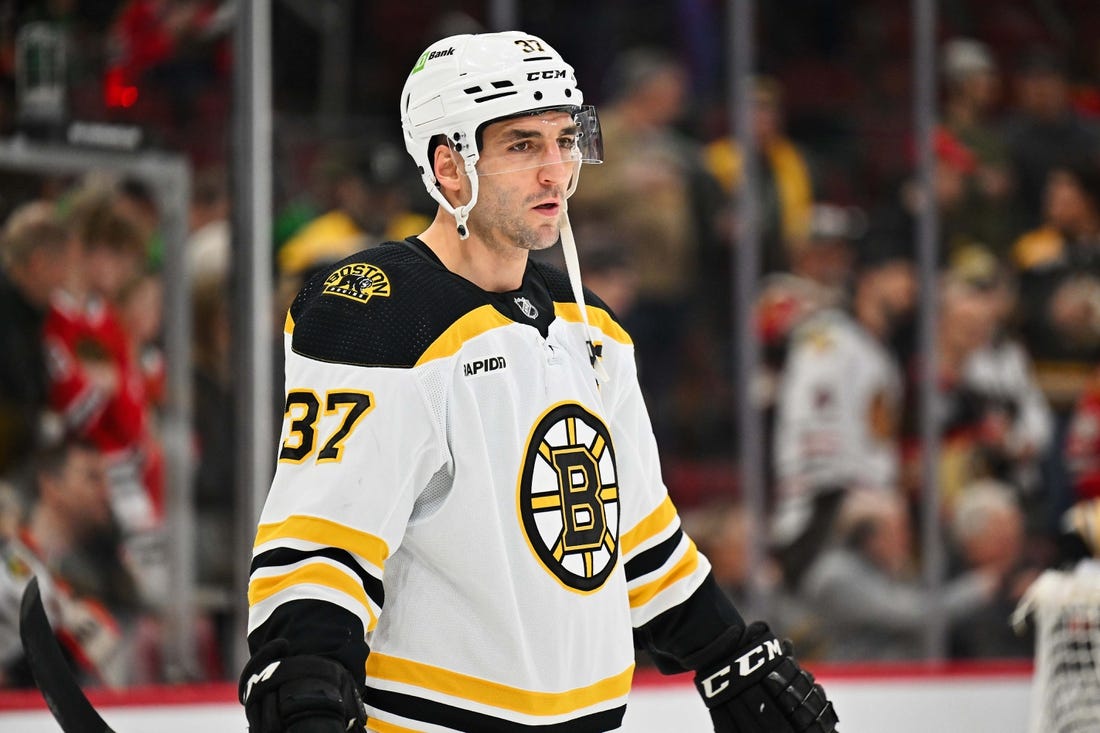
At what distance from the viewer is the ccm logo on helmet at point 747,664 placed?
1962 millimetres

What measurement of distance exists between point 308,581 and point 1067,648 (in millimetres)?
1508

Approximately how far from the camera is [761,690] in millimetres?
1955

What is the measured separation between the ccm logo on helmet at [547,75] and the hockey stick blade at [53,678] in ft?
2.57

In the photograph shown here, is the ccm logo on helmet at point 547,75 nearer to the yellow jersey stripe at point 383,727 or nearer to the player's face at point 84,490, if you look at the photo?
the yellow jersey stripe at point 383,727

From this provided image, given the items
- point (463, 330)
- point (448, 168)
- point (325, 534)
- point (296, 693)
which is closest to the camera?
point (296, 693)

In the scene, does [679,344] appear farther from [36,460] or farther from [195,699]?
[195,699]

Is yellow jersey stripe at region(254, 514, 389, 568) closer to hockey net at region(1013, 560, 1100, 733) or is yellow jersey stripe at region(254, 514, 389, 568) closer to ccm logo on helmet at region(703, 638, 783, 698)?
ccm logo on helmet at region(703, 638, 783, 698)

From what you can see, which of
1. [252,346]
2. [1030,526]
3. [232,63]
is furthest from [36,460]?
[1030,526]

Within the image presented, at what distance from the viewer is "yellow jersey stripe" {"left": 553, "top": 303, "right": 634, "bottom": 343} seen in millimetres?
1920

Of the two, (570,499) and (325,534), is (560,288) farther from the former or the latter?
(325,534)

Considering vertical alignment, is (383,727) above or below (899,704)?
above

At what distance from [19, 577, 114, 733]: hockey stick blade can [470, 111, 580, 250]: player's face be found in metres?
0.64

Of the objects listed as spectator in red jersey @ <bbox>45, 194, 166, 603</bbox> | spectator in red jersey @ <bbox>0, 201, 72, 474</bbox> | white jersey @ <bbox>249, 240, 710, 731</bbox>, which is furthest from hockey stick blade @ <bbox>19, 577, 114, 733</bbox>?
spectator in red jersey @ <bbox>45, 194, 166, 603</bbox>

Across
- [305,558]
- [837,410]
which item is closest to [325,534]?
[305,558]
